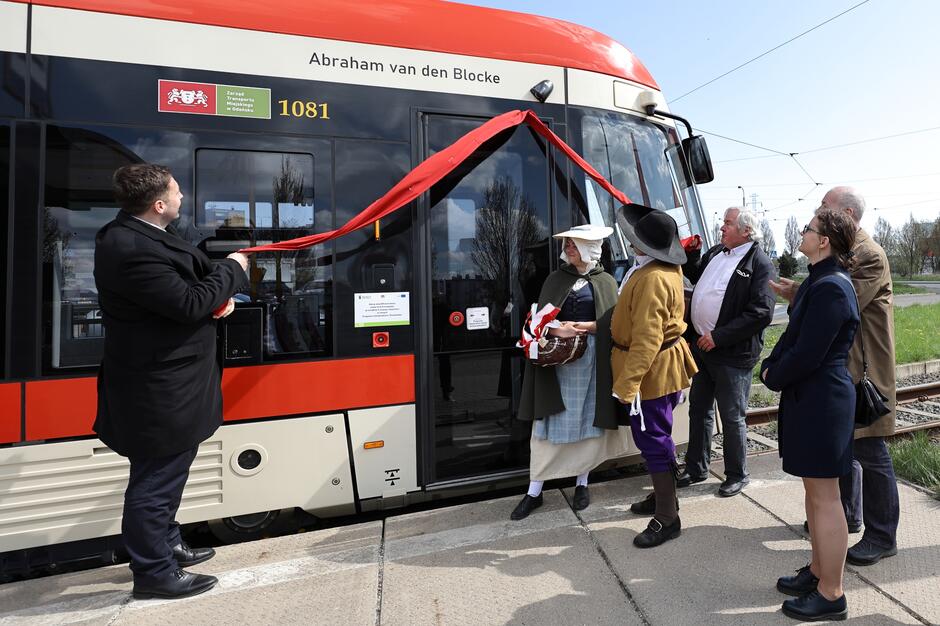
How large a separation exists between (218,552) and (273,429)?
0.78m

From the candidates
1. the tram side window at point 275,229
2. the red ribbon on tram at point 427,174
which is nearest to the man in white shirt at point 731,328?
the red ribbon on tram at point 427,174

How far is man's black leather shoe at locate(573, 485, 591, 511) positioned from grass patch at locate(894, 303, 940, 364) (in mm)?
7758

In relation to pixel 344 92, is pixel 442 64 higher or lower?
higher

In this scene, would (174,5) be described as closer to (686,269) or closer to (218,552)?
(218,552)

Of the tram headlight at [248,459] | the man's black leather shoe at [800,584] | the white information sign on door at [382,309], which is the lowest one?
the man's black leather shoe at [800,584]

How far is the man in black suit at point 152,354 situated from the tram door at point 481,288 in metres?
1.29

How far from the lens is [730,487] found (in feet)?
11.6

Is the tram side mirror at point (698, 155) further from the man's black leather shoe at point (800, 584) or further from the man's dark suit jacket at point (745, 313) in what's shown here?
the man's black leather shoe at point (800, 584)

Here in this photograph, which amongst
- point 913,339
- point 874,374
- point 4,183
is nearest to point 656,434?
point 874,374

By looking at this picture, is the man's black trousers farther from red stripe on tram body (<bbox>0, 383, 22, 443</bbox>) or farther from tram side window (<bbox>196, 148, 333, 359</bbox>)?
tram side window (<bbox>196, 148, 333, 359</bbox>)

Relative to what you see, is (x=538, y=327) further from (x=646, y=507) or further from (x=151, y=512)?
(x=151, y=512)

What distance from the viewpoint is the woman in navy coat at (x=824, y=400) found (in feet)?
7.38

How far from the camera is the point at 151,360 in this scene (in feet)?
8.17

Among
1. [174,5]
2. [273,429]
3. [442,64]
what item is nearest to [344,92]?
[442,64]
